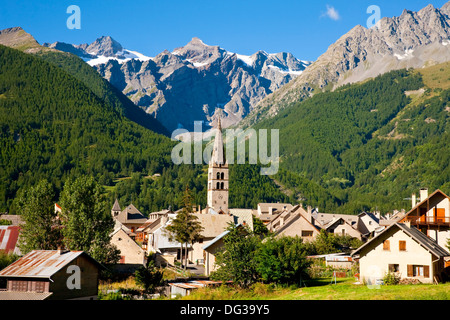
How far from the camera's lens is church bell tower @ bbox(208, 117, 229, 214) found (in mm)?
122188

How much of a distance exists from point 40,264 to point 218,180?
82.0m

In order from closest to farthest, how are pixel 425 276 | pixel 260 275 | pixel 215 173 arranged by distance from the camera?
pixel 425 276 < pixel 260 275 < pixel 215 173

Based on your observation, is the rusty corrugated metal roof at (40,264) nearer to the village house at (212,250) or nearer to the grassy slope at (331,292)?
the grassy slope at (331,292)

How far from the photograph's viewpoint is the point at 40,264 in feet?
140

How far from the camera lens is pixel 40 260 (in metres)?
43.7

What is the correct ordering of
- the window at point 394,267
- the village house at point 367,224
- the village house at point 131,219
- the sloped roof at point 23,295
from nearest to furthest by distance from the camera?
the sloped roof at point 23,295
the window at point 394,267
the village house at point 367,224
the village house at point 131,219

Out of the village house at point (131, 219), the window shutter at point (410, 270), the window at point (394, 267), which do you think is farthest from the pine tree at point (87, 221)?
the village house at point (131, 219)

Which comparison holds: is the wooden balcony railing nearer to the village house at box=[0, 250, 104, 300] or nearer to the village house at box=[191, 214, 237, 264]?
the village house at box=[191, 214, 237, 264]

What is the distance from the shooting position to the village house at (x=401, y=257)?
135ft

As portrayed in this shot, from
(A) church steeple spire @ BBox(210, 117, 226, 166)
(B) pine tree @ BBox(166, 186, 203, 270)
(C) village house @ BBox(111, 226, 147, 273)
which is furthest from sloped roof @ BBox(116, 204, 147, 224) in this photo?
(C) village house @ BBox(111, 226, 147, 273)
